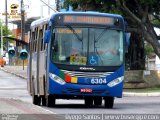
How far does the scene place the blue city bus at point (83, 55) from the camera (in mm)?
22094

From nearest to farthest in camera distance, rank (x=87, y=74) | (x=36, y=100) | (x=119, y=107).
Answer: (x=87, y=74) < (x=119, y=107) < (x=36, y=100)

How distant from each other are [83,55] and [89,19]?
4.12 feet

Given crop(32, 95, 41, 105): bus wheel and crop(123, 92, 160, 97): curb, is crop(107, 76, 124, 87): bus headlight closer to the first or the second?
crop(32, 95, 41, 105): bus wheel

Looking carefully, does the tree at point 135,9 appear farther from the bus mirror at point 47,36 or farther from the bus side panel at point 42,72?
the bus mirror at point 47,36

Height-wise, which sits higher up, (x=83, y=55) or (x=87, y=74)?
(x=83, y=55)

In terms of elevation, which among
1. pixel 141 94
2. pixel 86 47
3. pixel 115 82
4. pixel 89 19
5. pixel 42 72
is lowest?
pixel 141 94

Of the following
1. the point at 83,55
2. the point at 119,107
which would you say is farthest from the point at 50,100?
the point at 119,107

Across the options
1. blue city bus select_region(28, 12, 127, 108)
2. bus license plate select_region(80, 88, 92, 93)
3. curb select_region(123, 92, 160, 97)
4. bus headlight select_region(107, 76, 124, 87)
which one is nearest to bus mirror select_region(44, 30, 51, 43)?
blue city bus select_region(28, 12, 127, 108)

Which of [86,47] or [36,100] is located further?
[36,100]

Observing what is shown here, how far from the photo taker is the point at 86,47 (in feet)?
73.0

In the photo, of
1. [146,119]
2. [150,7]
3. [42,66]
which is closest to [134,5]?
[150,7]

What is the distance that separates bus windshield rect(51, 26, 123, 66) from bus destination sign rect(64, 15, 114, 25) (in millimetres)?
242

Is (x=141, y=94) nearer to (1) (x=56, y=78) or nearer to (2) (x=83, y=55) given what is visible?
(2) (x=83, y=55)

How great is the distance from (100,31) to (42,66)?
98.1 inches
